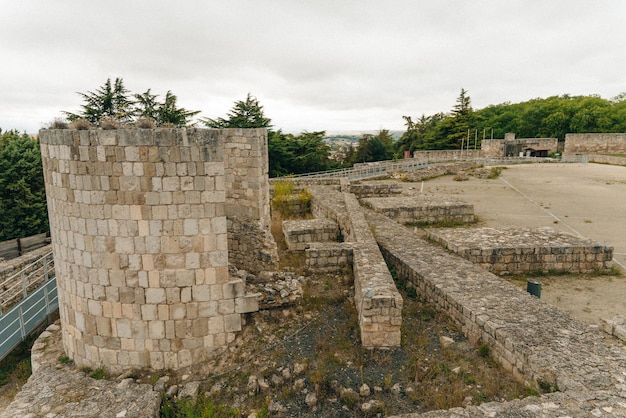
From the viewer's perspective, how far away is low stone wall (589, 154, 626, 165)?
108 feet

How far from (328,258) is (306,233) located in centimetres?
234

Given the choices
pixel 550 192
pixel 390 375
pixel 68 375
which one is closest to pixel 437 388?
pixel 390 375

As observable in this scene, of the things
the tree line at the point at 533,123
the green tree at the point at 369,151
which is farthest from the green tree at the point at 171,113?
the tree line at the point at 533,123

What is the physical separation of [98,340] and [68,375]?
2.17 ft

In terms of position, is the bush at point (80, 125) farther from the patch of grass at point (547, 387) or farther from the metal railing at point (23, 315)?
the patch of grass at point (547, 387)

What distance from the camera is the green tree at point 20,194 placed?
62.6 feet

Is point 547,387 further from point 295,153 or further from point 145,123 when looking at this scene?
point 295,153

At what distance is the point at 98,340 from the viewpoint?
589 cm

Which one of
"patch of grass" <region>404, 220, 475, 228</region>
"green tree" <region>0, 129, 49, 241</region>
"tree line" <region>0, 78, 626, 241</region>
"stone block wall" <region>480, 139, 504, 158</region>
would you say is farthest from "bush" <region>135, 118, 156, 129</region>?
"stone block wall" <region>480, 139, 504, 158</region>

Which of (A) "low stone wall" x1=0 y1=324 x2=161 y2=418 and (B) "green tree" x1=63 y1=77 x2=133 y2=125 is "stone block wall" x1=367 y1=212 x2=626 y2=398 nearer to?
(A) "low stone wall" x1=0 y1=324 x2=161 y2=418

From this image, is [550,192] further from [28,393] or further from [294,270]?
[28,393]

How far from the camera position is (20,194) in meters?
19.5

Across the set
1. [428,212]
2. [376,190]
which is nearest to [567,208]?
[428,212]

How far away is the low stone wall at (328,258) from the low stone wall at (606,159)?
1366 inches
